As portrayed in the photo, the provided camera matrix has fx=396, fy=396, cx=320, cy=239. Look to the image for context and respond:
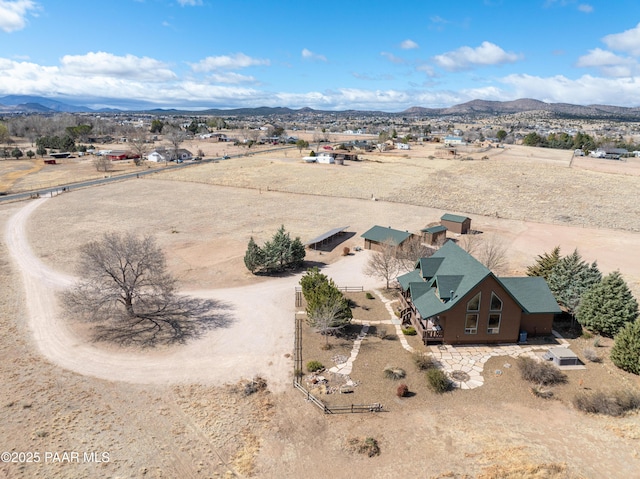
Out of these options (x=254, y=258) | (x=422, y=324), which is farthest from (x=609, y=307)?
(x=254, y=258)

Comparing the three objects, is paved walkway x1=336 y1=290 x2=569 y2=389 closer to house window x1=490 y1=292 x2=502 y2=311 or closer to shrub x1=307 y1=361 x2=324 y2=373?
shrub x1=307 y1=361 x2=324 y2=373

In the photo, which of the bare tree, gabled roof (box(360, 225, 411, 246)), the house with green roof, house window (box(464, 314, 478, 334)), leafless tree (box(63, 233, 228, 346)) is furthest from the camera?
gabled roof (box(360, 225, 411, 246))

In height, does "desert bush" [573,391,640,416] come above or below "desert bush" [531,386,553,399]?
above

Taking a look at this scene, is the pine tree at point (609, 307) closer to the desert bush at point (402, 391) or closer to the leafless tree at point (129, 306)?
the desert bush at point (402, 391)

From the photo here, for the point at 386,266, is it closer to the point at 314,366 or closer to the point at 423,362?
the point at 423,362

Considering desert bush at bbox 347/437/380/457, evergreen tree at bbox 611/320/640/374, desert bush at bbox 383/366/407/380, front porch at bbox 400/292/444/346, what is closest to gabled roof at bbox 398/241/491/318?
front porch at bbox 400/292/444/346

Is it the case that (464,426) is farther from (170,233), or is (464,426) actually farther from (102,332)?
(170,233)

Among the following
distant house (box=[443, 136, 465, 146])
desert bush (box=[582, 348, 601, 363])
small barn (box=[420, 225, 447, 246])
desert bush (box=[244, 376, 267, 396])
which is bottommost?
desert bush (box=[244, 376, 267, 396])

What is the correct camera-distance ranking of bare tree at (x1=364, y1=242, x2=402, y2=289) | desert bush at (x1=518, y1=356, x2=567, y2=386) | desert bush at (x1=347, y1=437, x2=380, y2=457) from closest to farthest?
1. desert bush at (x1=347, y1=437, x2=380, y2=457)
2. desert bush at (x1=518, y1=356, x2=567, y2=386)
3. bare tree at (x1=364, y1=242, x2=402, y2=289)
